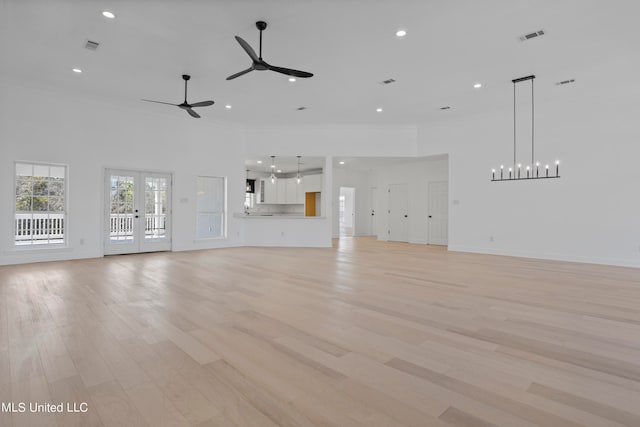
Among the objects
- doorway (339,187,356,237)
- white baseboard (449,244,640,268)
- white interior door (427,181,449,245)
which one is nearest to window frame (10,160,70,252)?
white baseboard (449,244,640,268)

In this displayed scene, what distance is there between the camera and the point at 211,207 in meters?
8.75

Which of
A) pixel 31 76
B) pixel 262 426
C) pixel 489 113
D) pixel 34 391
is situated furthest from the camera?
pixel 489 113

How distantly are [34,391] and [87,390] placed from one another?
0.91ft

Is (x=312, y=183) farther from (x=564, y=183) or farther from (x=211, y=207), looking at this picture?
(x=564, y=183)

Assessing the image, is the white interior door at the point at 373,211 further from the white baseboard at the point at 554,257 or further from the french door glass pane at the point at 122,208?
the french door glass pane at the point at 122,208

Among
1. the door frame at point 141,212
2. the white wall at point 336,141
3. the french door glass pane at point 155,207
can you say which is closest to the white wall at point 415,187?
the white wall at point 336,141

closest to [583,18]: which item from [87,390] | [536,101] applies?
[536,101]

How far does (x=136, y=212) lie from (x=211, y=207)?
1.81 metres

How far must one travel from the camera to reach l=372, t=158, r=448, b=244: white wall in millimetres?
10531

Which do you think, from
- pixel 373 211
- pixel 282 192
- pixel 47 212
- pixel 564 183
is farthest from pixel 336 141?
pixel 47 212

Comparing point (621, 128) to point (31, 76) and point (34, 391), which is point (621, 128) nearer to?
point (34, 391)

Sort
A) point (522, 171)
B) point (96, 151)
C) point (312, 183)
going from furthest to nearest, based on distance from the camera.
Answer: point (312, 183) < point (522, 171) < point (96, 151)

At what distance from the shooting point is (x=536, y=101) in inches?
277

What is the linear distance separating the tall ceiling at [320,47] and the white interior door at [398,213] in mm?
4610
